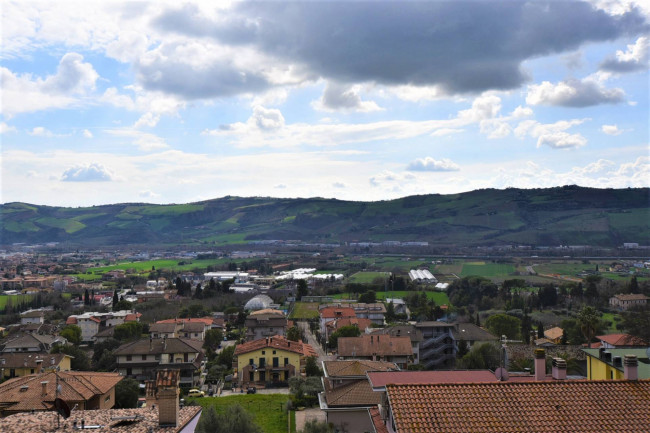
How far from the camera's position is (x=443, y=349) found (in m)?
44.9

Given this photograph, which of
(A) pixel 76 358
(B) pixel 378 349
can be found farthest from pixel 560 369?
(A) pixel 76 358

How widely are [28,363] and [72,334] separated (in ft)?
54.9

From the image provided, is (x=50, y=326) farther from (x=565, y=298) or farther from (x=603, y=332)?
(x=565, y=298)

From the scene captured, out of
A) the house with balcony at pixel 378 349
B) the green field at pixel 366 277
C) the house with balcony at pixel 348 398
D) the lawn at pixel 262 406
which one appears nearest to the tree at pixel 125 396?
the lawn at pixel 262 406

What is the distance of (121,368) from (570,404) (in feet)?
119

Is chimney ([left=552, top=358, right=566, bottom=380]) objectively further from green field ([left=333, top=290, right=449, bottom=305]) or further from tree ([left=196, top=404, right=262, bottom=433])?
green field ([left=333, top=290, right=449, bottom=305])

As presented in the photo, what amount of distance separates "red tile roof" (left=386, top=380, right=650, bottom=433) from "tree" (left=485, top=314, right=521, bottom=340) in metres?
37.9

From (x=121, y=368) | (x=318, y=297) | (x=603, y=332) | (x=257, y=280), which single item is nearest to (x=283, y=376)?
(x=121, y=368)

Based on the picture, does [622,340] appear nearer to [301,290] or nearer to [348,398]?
[348,398]

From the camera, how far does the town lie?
13492mm

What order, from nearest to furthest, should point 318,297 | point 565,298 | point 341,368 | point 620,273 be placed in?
point 341,368
point 565,298
point 318,297
point 620,273

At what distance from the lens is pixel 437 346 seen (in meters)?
44.9

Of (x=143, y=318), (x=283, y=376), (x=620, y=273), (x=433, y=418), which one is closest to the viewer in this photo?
(x=433, y=418)

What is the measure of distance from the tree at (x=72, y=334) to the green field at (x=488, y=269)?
213 ft
